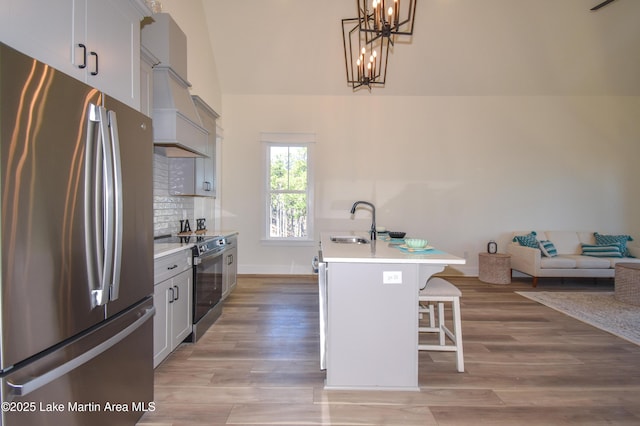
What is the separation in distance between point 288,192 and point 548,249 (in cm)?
431

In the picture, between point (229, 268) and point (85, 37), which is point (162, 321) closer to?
point (229, 268)

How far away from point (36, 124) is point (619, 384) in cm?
357

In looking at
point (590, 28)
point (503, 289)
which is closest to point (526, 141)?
point (590, 28)

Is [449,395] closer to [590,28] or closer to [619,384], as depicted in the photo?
[619,384]

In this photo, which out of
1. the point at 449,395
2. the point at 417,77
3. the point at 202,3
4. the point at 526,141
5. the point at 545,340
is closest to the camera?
the point at 449,395

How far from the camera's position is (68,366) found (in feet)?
4.02

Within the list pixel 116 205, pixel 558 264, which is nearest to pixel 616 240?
pixel 558 264

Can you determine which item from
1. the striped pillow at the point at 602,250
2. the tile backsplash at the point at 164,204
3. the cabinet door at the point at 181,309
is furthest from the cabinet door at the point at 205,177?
the striped pillow at the point at 602,250

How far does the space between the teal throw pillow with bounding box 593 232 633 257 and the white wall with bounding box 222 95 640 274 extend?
0.37 meters

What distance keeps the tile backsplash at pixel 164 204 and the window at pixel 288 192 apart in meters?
1.81

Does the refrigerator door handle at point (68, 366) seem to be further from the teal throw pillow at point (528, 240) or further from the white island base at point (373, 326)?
the teal throw pillow at point (528, 240)

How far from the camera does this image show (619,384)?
225 cm

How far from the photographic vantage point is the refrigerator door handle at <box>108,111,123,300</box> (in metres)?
1.40

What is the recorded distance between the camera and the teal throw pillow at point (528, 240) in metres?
5.22
